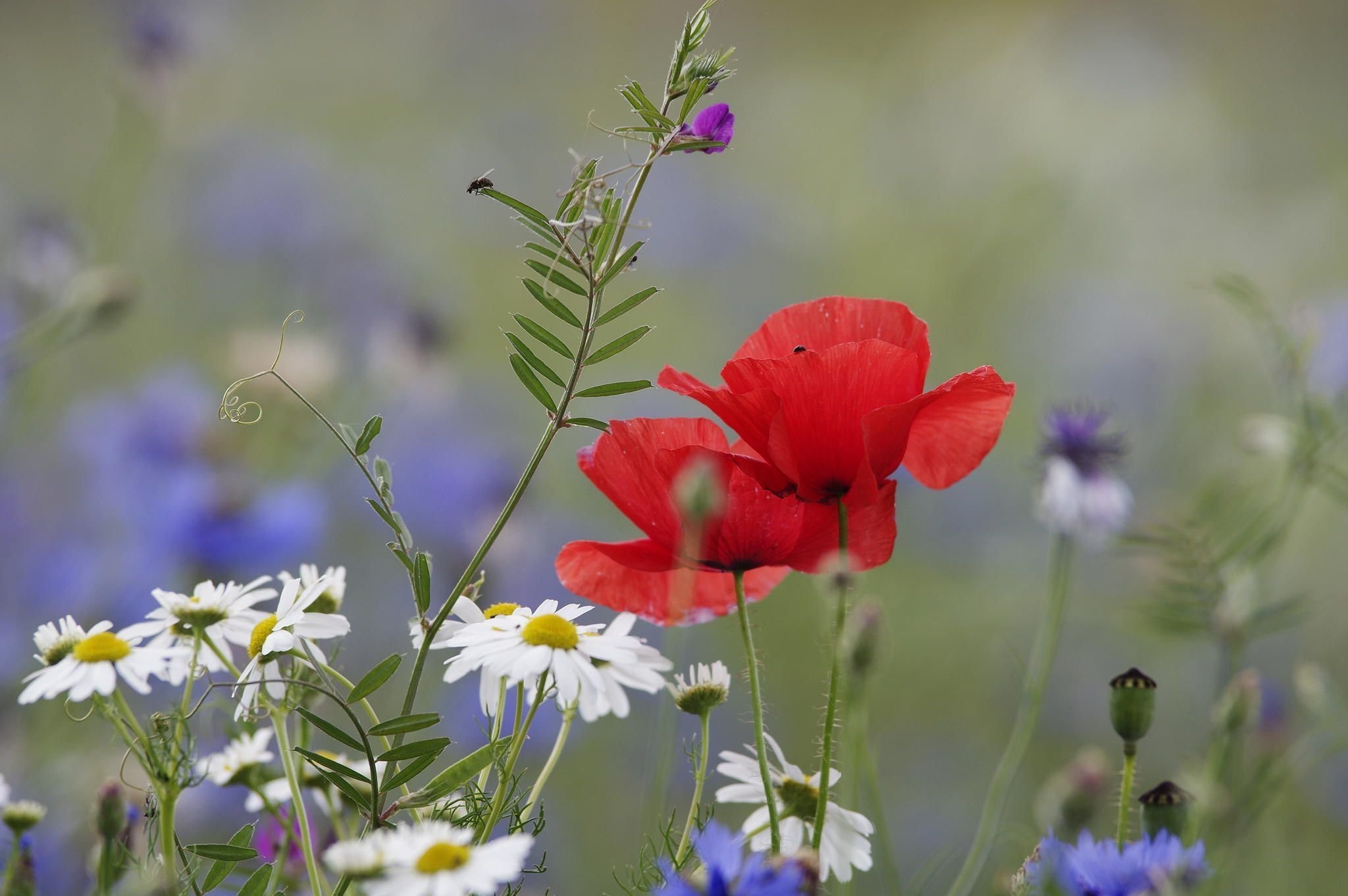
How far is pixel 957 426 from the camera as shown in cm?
24

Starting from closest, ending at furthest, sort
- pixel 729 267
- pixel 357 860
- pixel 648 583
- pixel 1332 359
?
pixel 357 860
pixel 648 583
pixel 1332 359
pixel 729 267

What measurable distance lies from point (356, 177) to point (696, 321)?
0.44 metres

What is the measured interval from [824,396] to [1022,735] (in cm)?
13

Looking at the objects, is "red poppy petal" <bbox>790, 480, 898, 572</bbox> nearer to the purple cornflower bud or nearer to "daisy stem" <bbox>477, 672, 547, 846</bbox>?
"daisy stem" <bbox>477, 672, 547, 846</bbox>

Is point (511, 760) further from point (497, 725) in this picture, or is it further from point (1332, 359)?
point (1332, 359)

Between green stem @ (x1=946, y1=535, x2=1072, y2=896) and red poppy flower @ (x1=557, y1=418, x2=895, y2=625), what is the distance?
3.0 inches

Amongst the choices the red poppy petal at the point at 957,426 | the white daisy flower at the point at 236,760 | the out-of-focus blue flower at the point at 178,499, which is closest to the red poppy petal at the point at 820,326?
the red poppy petal at the point at 957,426

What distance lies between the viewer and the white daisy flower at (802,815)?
0.20 metres

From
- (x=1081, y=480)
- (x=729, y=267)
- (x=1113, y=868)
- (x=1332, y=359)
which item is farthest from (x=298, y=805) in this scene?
(x=729, y=267)

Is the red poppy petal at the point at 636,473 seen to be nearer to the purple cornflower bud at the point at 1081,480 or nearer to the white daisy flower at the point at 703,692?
the white daisy flower at the point at 703,692

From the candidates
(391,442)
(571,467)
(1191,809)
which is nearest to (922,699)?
(571,467)

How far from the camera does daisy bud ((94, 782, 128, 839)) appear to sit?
0.57 feet

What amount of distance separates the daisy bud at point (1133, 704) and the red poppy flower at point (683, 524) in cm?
5

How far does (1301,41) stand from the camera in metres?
1.43
